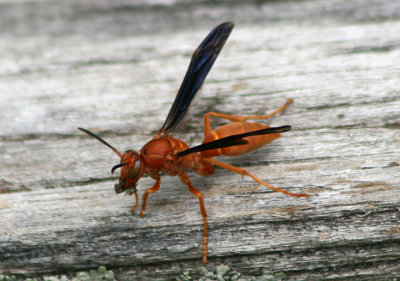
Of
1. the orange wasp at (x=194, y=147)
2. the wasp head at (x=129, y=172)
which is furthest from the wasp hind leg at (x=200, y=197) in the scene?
the wasp head at (x=129, y=172)

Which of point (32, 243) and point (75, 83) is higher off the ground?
point (75, 83)

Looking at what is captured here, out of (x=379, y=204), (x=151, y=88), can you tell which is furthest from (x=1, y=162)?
(x=379, y=204)

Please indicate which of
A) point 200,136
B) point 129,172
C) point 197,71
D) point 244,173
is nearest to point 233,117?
point 200,136

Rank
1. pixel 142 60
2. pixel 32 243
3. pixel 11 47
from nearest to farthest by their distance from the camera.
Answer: pixel 32 243 → pixel 142 60 → pixel 11 47

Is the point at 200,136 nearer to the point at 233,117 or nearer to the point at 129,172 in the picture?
the point at 233,117

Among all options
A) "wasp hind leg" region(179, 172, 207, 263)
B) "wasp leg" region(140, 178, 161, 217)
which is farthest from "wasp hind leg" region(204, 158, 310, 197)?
"wasp leg" region(140, 178, 161, 217)

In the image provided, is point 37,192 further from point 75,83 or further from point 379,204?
point 379,204
